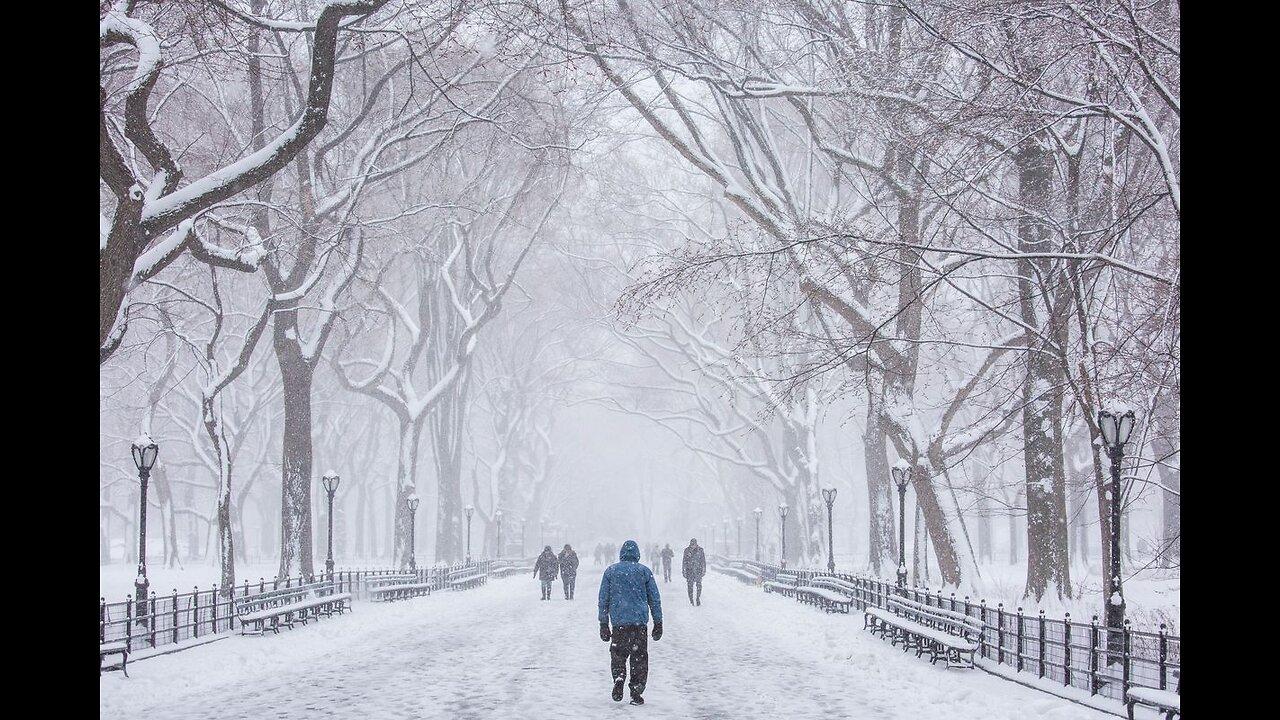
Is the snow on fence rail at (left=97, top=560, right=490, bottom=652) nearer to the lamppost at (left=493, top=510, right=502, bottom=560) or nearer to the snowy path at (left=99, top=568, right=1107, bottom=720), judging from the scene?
the snowy path at (left=99, top=568, right=1107, bottom=720)

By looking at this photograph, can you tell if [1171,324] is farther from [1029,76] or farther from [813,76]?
[813,76]

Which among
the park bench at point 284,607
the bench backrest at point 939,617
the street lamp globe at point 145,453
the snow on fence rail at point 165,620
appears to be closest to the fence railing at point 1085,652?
the bench backrest at point 939,617

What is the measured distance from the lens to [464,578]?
36.2 metres

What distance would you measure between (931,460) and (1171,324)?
10.5m

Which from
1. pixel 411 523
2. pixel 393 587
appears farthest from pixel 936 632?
pixel 411 523

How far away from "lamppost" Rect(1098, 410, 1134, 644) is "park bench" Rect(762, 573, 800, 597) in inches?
684

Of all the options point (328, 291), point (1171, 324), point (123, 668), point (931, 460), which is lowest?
point (123, 668)

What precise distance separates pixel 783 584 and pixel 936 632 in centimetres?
1830

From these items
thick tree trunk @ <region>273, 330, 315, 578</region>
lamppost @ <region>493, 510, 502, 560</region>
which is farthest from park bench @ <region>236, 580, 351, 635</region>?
lamppost @ <region>493, 510, 502, 560</region>

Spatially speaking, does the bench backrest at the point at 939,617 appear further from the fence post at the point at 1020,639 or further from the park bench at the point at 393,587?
the park bench at the point at 393,587

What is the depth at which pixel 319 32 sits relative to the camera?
479 inches

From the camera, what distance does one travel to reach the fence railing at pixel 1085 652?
1076cm

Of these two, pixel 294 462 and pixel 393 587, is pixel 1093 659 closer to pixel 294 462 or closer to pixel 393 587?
pixel 294 462
